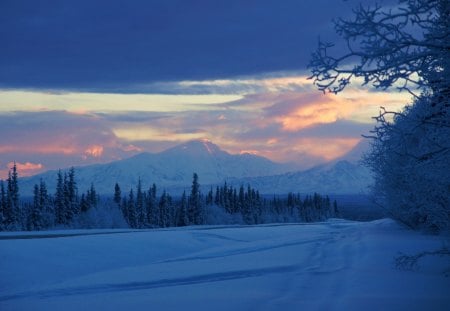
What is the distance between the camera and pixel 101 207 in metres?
81.8

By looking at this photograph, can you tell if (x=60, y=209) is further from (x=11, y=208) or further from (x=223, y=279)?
Answer: (x=223, y=279)

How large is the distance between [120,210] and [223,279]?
67.5 metres

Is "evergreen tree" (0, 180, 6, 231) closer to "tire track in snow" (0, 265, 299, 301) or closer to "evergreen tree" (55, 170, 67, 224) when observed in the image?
"evergreen tree" (55, 170, 67, 224)

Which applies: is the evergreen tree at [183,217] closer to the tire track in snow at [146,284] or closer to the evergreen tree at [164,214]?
the evergreen tree at [164,214]

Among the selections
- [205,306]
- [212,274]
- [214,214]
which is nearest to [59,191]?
[214,214]

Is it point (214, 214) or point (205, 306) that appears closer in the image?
point (205, 306)

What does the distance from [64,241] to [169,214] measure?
235 ft

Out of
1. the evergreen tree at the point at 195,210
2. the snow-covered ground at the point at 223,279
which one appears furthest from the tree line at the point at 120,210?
the snow-covered ground at the point at 223,279

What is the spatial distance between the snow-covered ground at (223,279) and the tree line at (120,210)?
49.7 m

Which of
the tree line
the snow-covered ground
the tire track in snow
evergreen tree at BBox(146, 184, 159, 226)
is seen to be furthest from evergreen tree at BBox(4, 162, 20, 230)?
the tire track in snow

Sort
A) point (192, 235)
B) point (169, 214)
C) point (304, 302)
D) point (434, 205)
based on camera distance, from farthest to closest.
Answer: point (169, 214) < point (192, 235) < point (434, 205) < point (304, 302)

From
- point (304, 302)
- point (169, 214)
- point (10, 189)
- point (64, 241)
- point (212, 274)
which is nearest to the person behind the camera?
point (304, 302)

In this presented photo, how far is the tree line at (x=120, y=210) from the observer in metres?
74.6

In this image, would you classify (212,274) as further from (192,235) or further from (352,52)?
(192,235)
